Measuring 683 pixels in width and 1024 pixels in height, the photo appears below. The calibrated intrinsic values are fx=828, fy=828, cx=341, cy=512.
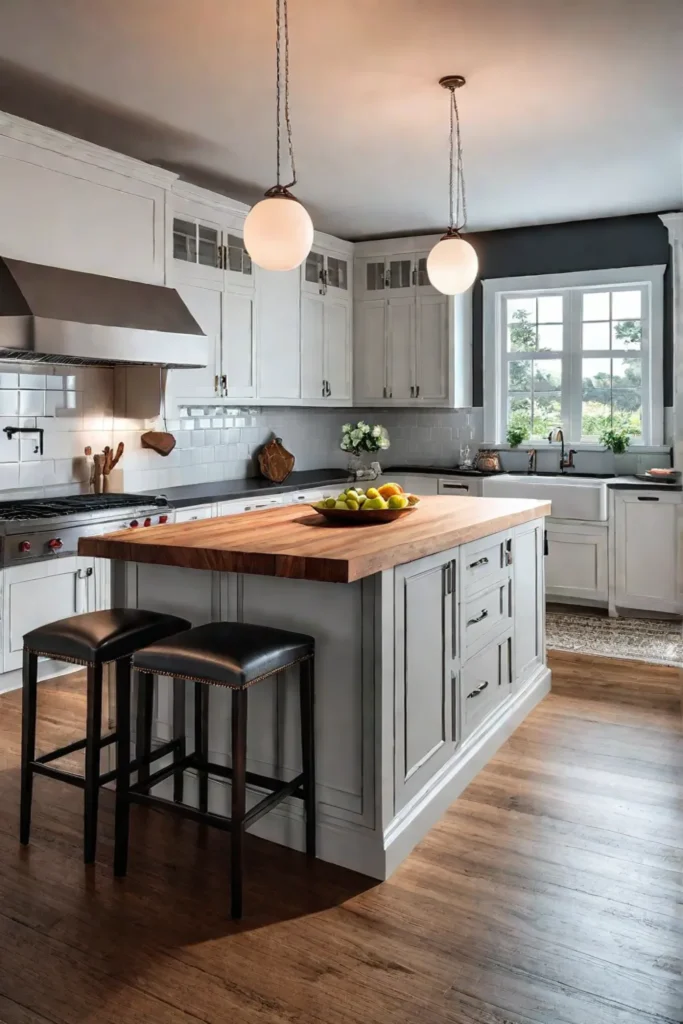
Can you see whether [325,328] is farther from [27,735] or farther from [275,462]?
[27,735]

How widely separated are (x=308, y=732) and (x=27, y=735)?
0.88 meters

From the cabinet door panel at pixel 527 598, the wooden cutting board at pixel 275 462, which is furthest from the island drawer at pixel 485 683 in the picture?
the wooden cutting board at pixel 275 462

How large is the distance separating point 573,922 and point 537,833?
1.61 feet

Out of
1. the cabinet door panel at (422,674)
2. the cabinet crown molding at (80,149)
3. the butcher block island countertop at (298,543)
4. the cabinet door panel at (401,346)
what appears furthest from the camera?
the cabinet door panel at (401,346)

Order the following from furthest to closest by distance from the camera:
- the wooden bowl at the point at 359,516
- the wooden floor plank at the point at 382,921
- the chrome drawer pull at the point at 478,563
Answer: the chrome drawer pull at the point at 478,563
the wooden bowl at the point at 359,516
the wooden floor plank at the point at 382,921

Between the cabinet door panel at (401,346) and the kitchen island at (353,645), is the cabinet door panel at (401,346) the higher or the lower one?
the higher one

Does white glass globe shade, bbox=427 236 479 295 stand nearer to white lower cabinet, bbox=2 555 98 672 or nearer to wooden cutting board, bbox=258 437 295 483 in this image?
white lower cabinet, bbox=2 555 98 672

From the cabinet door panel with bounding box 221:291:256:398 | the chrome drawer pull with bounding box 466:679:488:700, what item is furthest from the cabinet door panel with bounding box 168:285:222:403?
the chrome drawer pull with bounding box 466:679:488:700

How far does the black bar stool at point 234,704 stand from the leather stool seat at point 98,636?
14 centimetres

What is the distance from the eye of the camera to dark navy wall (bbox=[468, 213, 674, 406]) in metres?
6.02

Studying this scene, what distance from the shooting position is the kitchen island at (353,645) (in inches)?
94.7

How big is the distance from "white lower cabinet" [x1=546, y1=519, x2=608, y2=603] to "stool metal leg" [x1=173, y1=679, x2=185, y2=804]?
3.64 m

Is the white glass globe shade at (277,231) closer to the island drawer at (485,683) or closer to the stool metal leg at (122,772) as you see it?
the stool metal leg at (122,772)

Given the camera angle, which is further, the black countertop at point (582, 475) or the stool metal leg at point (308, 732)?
the black countertop at point (582, 475)
